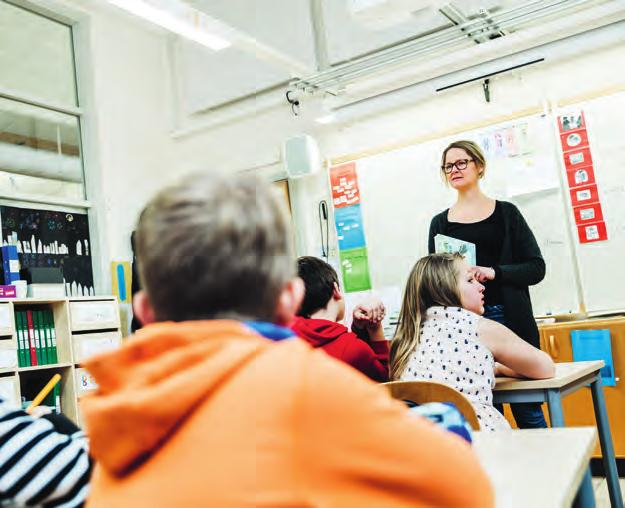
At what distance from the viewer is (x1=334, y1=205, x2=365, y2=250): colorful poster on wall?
4816 mm

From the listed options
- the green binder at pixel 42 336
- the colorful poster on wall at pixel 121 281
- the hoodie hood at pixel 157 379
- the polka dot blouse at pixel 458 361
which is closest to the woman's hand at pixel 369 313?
the polka dot blouse at pixel 458 361

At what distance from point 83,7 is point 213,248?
17.2 ft

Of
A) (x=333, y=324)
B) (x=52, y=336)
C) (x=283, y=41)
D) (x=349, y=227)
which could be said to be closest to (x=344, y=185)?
(x=349, y=227)

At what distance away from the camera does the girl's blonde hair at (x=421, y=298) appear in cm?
226

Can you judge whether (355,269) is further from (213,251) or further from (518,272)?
(213,251)

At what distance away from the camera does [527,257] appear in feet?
10.3

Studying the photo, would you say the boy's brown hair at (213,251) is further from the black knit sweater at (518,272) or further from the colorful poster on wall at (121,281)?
the colorful poster on wall at (121,281)

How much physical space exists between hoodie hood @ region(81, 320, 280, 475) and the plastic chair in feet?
3.55

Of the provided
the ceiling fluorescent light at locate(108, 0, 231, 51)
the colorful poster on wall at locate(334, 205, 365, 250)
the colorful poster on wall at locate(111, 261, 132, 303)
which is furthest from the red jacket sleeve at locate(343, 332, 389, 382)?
the colorful poster on wall at locate(111, 261, 132, 303)

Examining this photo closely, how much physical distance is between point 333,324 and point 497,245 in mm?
1312

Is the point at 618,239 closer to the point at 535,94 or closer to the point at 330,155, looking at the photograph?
the point at 535,94

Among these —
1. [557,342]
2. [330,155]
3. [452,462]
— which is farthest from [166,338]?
[330,155]

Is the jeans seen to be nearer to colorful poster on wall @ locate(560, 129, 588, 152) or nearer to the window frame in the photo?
colorful poster on wall @ locate(560, 129, 588, 152)

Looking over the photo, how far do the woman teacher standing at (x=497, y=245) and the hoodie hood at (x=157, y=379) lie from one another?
235cm
